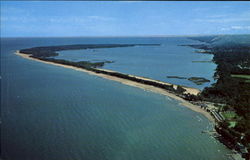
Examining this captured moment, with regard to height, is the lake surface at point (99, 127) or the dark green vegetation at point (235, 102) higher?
the dark green vegetation at point (235, 102)

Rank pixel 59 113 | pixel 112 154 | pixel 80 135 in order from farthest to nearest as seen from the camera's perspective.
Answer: pixel 59 113 → pixel 80 135 → pixel 112 154

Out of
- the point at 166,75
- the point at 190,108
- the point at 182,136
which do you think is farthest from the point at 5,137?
the point at 166,75

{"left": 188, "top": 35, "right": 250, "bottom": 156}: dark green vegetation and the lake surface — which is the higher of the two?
{"left": 188, "top": 35, "right": 250, "bottom": 156}: dark green vegetation

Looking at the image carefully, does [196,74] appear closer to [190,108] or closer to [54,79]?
[190,108]

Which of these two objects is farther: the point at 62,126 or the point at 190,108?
the point at 190,108

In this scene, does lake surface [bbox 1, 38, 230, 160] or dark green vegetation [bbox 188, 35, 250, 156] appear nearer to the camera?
lake surface [bbox 1, 38, 230, 160]

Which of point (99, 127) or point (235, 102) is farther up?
point (235, 102)

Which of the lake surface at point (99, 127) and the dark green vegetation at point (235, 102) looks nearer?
the lake surface at point (99, 127)

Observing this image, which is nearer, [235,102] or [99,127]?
[99,127]
